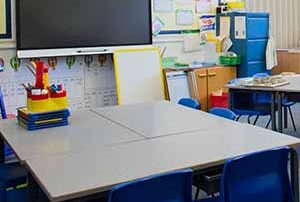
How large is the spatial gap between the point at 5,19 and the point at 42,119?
256 centimetres

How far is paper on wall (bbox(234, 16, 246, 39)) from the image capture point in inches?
237

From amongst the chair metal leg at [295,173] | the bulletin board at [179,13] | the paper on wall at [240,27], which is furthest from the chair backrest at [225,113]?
the paper on wall at [240,27]

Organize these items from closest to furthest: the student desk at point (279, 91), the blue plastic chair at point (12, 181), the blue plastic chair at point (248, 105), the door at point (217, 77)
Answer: the blue plastic chair at point (12, 181), the student desk at point (279, 91), the blue plastic chair at point (248, 105), the door at point (217, 77)

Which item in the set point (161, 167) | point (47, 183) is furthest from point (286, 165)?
point (47, 183)

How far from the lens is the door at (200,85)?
19.0 ft

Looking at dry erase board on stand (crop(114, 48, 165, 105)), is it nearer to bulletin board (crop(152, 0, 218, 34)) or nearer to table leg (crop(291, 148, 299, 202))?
bulletin board (crop(152, 0, 218, 34))

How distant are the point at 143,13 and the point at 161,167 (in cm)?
392

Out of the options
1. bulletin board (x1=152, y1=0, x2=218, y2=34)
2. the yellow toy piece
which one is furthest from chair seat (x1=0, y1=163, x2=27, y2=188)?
bulletin board (x1=152, y1=0, x2=218, y2=34)

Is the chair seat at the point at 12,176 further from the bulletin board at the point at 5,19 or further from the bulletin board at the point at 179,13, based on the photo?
the bulletin board at the point at 179,13

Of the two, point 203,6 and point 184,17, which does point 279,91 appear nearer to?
point 184,17

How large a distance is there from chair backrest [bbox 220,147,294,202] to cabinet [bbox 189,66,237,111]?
368 cm

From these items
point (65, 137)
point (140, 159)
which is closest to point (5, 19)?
point (65, 137)

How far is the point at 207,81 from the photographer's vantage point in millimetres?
5930

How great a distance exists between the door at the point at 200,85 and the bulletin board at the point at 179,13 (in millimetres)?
704
